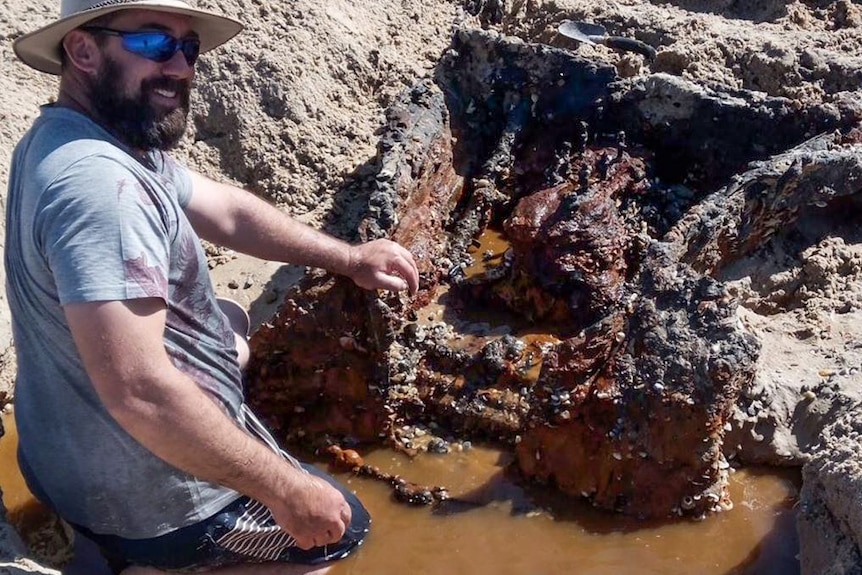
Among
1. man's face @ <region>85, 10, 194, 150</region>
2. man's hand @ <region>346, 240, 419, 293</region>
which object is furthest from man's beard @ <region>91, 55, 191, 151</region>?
man's hand @ <region>346, 240, 419, 293</region>

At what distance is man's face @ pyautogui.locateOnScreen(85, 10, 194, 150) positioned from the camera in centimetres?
271

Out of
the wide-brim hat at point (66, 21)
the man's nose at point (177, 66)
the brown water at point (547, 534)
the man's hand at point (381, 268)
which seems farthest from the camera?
the man's hand at point (381, 268)

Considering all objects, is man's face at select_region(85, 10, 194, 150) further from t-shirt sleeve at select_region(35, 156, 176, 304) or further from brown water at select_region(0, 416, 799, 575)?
brown water at select_region(0, 416, 799, 575)

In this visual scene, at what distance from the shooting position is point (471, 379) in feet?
13.7

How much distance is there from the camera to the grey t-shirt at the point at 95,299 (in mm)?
2404

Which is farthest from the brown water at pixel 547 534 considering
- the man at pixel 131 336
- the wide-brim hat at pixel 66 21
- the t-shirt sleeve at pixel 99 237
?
the wide-brim hat at pixel 66 21

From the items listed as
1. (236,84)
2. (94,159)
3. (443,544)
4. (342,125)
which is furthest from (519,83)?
(94,159)

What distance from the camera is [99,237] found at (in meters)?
2.39

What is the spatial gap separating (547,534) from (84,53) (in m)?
2.31

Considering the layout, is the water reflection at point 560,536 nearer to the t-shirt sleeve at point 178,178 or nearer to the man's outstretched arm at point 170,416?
the man's outstretched arm at point 170,416

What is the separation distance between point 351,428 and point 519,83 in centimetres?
223

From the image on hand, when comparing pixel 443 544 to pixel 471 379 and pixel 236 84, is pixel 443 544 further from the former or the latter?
pixel 236 84

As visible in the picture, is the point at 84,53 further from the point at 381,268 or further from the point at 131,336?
the point at 381,268

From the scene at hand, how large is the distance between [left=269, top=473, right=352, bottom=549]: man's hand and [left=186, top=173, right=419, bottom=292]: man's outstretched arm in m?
1.14
